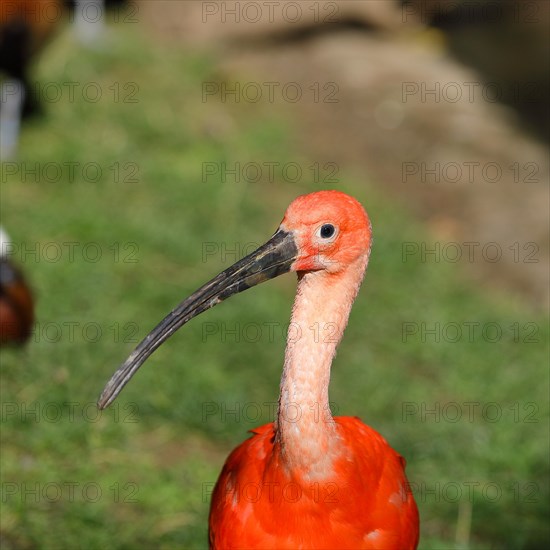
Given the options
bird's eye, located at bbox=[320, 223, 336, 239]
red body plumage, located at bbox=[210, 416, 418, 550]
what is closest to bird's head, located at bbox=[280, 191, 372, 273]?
bird's eye, located at bbox=[320, 223, 336, 239]

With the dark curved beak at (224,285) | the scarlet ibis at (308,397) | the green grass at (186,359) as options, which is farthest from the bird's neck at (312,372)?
the green grass at (186,359)

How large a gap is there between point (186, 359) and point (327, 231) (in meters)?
2.50

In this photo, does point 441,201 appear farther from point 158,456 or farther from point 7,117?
point 158,456

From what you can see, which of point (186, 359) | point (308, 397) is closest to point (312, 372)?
point (308, 397)

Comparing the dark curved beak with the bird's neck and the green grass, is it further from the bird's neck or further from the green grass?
the green grass

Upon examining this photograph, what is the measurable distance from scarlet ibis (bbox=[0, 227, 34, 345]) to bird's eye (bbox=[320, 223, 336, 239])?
98.5 inches

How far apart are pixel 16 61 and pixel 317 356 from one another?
17.7 feet

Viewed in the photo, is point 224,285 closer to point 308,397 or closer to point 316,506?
Answer: point 308,397

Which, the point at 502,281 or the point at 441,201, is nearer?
the point at 502,281

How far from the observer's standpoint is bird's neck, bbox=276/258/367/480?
2.77 m

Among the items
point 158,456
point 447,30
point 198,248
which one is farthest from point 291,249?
point 447,30

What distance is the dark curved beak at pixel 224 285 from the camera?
282 centimetres

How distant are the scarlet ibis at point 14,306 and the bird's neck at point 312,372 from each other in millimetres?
2360

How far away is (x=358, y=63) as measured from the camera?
9719mm
